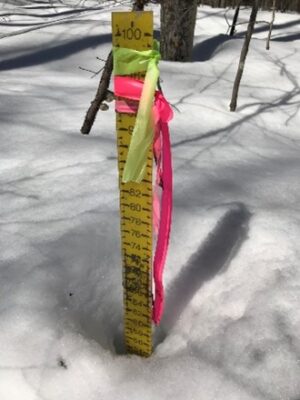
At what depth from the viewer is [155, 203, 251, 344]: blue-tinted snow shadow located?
1610 millimetres

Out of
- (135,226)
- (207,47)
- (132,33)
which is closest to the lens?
(132,33)

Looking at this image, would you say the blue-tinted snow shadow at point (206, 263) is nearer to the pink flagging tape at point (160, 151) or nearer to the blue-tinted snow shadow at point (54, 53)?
the pink flagging tape at point (160, 151)

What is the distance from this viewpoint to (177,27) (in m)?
5.35

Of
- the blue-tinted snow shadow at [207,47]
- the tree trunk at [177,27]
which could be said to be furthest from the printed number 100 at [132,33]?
the blue-tinted snow shadow at [207,47]

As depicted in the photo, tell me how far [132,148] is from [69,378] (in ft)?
2.33

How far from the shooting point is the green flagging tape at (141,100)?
106cm

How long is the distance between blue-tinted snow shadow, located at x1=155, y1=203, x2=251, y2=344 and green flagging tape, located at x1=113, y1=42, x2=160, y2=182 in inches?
27.4

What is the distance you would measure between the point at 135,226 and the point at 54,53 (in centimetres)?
503

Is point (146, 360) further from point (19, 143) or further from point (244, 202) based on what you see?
point (19, 143)

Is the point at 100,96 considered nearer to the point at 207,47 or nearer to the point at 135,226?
the point at 135,226

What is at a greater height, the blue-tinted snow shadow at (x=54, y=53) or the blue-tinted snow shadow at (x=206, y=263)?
the blue-tinted snow shadow at (x=206, y=263)

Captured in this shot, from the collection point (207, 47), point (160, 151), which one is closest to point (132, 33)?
point (160, 151)

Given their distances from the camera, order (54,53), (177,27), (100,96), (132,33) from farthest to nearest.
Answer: (54,53) < (177,27) < (100,96) < (132,33)

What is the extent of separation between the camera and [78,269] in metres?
1.65
